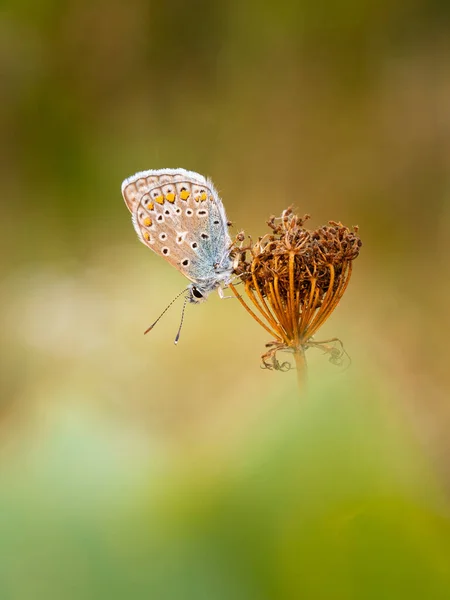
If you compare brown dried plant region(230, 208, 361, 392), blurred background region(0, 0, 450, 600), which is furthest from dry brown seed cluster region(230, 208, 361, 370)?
blurred background region(0, 0, 450, 600)

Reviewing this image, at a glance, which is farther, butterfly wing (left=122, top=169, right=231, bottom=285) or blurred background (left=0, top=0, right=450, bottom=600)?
blurred background (left=0, top=0, right=450, bottom=600)

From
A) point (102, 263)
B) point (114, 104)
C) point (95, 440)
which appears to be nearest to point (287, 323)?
point (95, 440)

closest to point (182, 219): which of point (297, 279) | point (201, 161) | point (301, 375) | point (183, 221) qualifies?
point (183, 221)

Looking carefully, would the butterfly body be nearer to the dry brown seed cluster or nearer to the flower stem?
the dry brown seed cluster

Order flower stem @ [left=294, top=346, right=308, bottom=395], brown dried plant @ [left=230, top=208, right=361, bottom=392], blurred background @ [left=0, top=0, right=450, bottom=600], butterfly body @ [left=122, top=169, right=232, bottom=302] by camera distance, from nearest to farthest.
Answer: flower stem @ [left=294, top=346, right=308, bottom=395] < brown dried plant @ [left=230, top=208, right=361, bottom=392] < butterfly body @ [left=122, top=169, right=232, bottom=302] < blurred background @ [left=0, top=0, right=450, bottom=600]

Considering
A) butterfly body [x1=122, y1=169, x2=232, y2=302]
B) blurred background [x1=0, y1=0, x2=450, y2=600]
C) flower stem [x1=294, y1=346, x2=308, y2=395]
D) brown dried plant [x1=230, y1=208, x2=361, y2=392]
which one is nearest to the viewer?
flower stem [x1=294, y1=346, x2=308, y2=395]
